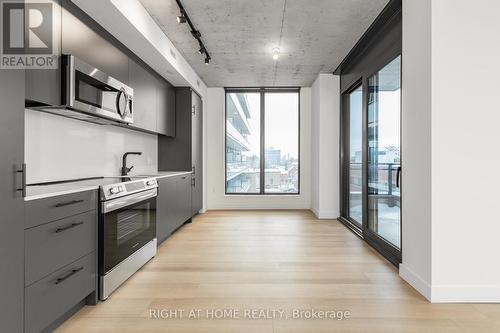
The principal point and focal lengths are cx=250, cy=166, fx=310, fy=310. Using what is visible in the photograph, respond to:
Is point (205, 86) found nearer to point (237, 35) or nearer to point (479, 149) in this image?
point (237, 35)

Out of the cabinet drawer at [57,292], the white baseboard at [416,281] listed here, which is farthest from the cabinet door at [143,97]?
the white baseboard at [416,281]

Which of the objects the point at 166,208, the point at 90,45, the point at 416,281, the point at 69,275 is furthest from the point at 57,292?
the point at 416,281

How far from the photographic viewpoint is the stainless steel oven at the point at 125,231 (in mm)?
2430

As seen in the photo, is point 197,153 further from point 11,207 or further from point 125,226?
point 11,207

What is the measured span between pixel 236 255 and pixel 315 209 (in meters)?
3.05

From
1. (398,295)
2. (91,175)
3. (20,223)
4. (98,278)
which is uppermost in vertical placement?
(91,175)

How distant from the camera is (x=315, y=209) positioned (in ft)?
20.6

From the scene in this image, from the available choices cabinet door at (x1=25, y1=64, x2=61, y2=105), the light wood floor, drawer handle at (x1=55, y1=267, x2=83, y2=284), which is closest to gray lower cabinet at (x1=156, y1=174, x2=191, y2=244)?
the light wood floor

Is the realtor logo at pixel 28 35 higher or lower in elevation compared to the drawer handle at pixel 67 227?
higher

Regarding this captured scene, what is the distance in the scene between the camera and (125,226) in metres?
2.81

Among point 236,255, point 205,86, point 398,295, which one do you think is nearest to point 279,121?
point 205,86

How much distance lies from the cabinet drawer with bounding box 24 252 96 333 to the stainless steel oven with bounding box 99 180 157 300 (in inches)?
5.8

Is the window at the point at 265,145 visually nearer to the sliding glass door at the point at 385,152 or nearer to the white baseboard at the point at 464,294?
the sliding glass door at the point at 385,152

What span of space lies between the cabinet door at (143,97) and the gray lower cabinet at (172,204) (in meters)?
0.80
